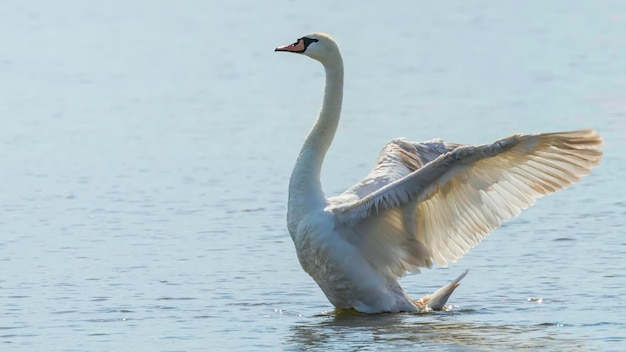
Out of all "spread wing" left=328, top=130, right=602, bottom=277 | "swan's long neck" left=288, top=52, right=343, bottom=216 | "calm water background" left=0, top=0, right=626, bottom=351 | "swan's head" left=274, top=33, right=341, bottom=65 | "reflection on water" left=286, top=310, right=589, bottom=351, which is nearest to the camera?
"reflection on water" left=286, top=310, right=589, bottom=351

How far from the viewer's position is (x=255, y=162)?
16281 mm

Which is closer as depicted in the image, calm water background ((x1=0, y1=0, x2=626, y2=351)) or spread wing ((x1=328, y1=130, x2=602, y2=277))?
spread wing ((x1=328, y1=130, x2=602, y2=277))

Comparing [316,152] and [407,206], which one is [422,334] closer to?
[407,206]

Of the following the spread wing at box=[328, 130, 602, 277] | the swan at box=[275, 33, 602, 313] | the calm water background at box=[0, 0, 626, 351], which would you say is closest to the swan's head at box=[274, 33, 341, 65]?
the swan at box=[275, 33, 602, 313]

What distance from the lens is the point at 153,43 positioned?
2625 centimetres

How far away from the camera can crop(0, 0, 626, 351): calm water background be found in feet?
33.9

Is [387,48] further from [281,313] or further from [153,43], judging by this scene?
[281,313]

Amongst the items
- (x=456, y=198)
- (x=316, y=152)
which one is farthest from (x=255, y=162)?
(x=456, y=198)

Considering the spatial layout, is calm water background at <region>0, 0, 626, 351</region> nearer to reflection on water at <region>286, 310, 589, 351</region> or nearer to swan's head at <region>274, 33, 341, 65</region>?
reflection on water at <region>286, 310, 589, 351</region>

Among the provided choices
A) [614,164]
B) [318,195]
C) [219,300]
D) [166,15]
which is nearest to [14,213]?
[219,300]

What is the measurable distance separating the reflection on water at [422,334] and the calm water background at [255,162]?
0.03 meters

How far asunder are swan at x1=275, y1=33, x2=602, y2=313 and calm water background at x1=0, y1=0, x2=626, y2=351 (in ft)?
1.01

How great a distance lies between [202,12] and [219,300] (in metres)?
20.1

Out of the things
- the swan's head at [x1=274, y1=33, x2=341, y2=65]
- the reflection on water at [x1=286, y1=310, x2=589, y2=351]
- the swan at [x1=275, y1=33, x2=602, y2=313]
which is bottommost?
the reflection on water at [x1=286, y1=310, x2=589, y2=351]
